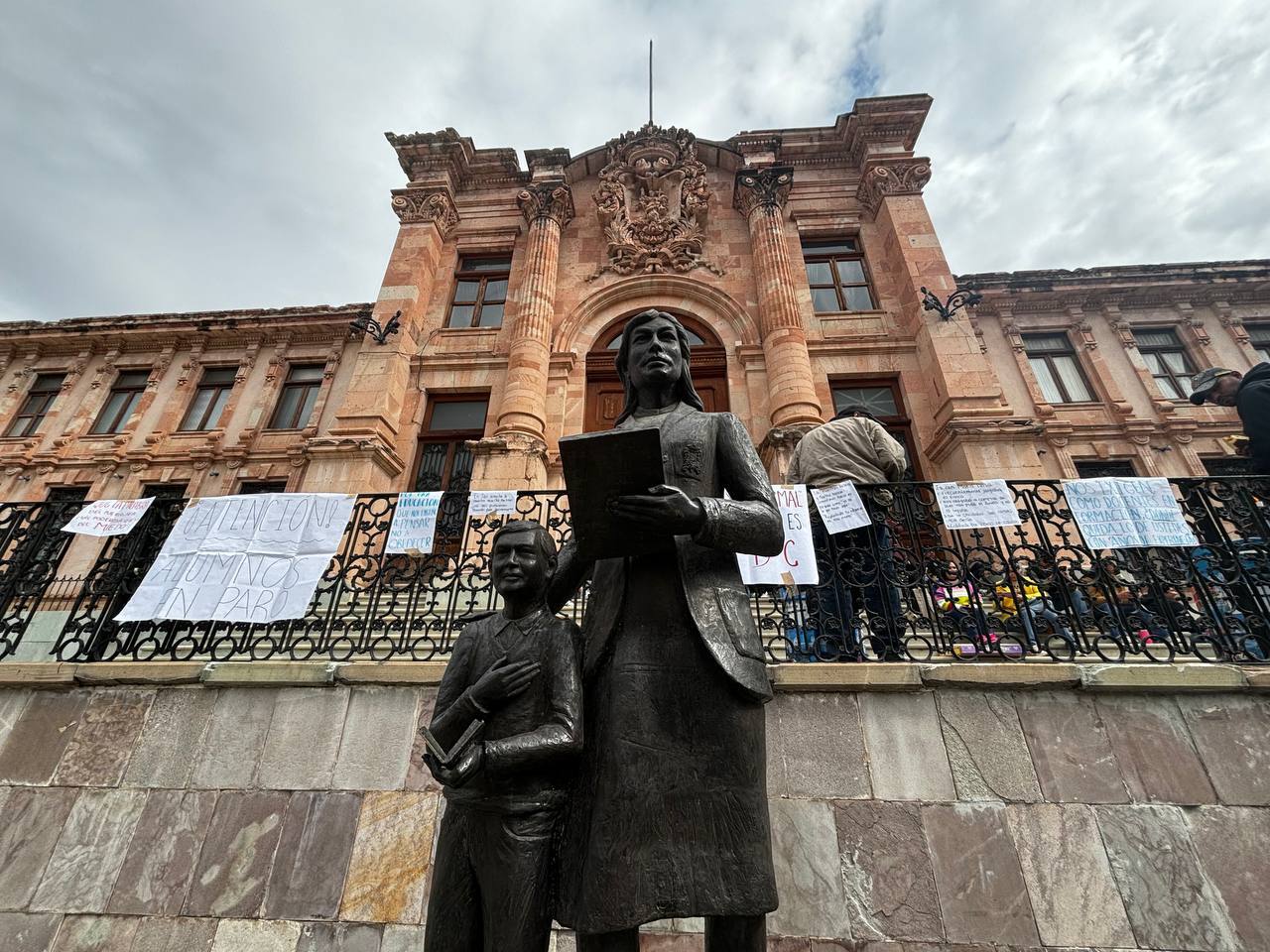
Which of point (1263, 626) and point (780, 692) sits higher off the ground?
point (1263, 626)

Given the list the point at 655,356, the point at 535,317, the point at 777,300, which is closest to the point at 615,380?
the point at 535,317

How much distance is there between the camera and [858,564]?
474cm

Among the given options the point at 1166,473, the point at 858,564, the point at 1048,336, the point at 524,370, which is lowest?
the point at 858,564

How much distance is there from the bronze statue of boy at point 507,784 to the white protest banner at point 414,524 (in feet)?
13.4

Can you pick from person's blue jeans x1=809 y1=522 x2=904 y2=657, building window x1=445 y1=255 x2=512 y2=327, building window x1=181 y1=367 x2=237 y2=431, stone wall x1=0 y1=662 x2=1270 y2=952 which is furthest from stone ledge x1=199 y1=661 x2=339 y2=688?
building window x1=181 y1=367 x2=237 y2=431

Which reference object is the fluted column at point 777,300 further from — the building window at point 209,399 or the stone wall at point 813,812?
the building window at point 209,399

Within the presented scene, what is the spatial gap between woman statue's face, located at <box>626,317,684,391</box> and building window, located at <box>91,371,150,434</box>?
806 inches

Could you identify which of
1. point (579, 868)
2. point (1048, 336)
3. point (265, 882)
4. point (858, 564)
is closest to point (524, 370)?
point (858, 564)

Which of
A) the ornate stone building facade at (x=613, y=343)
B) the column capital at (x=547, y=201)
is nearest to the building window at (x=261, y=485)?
the ornate stone building facade at (x=613, y=343)

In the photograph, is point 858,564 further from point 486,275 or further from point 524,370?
point 486,275

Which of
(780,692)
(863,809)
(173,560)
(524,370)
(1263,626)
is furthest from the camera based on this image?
(524,370)

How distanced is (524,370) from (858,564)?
8.42 meters

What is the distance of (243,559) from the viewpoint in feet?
17.7

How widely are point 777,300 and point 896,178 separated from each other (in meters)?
4.98
